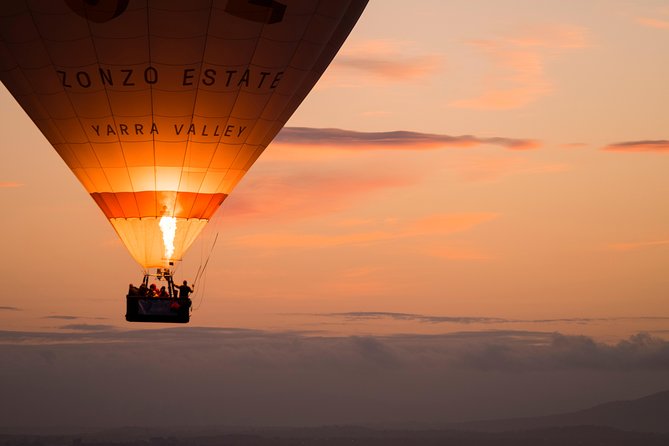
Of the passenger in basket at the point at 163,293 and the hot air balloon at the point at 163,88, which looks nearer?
the hot air balloon at the point at 163,88

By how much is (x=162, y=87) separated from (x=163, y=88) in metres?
0.04

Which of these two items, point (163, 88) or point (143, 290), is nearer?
point (163, 88)

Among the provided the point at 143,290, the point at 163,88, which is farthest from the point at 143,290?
the point at 163,88

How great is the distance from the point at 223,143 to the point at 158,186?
181cm

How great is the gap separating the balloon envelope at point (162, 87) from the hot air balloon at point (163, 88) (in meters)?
0.03

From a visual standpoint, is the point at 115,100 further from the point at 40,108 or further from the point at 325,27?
the point at 325,27

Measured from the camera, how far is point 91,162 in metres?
34.1

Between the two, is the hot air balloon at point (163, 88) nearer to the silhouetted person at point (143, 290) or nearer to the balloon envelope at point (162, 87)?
the balloon envelope at point (162, 87)

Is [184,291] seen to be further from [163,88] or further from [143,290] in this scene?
[163,88]

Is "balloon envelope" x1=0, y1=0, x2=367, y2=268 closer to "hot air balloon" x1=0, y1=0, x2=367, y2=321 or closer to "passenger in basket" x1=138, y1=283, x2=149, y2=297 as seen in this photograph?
"hot air balloon" x1=0, y1=0, x2=367, y2=321

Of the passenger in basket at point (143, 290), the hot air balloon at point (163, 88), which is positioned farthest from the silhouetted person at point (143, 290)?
the hot air balloon at point (163, 88)

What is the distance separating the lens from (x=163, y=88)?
32.7 meters

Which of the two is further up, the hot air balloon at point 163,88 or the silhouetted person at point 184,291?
the hot air balloon at point 163,88

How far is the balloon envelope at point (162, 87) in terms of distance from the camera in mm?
31750
